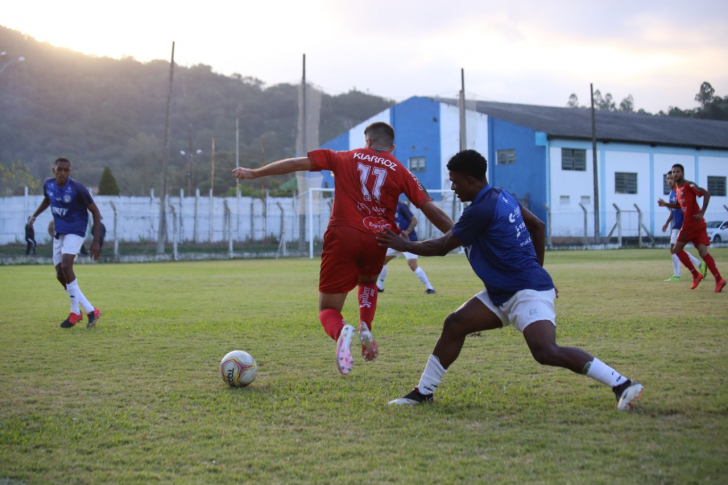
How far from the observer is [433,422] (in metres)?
4.23

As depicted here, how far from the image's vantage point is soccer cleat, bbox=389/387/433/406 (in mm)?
4633

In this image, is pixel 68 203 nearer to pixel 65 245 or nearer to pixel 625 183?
pixel 65 245

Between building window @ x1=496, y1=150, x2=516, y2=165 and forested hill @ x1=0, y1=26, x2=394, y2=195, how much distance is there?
9.26 meters

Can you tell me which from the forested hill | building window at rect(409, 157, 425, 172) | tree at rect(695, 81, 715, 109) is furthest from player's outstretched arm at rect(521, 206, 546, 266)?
tree at rect(695, 81, 715, 109)

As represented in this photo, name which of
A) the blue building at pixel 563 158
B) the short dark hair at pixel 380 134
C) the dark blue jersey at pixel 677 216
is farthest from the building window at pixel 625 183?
the short dark hair at pixel 380 134

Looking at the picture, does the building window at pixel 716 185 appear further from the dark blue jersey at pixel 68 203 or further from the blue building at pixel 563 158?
the dark blue jersey at pixel 68 203

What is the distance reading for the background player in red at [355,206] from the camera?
5.25 meters

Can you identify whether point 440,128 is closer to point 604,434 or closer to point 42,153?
point 42,153

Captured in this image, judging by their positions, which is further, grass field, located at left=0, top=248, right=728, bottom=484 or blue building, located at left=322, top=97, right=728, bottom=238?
blue building, located at left=322, top=97, right=728, bottom=238

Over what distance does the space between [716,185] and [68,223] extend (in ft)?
158

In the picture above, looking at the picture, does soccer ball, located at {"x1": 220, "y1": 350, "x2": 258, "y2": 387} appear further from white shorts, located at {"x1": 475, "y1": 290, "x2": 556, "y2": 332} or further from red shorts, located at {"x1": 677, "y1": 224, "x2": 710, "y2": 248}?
red shorts, located at {"x1": 677, "y1": 224, "x2": 710, "y2": 248}

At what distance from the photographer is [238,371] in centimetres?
519

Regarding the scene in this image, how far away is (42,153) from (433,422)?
2144 inches

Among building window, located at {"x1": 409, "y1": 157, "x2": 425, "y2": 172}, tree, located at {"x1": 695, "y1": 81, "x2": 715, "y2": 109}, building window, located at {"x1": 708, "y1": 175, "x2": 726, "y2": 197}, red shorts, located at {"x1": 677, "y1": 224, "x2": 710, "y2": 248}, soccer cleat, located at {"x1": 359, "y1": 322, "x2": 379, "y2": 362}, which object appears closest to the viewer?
soccer cleat, located at {"x1": 359, "y1": 322, "x2": 379, "y2": 362}
